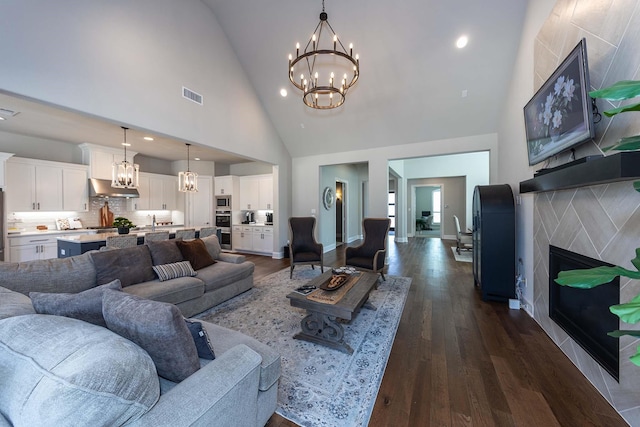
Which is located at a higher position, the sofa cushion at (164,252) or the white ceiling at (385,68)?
the white ceiling at (385,68)

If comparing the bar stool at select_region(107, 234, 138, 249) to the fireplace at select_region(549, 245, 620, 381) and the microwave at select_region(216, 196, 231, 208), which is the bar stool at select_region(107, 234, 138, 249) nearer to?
the microwave at select_region(216, 196, 231, 208)

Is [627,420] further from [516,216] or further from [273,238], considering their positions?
[273,238]

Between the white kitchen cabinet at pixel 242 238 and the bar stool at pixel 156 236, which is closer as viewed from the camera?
the bar stool at pixel 156 236

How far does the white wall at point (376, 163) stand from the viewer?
464 centimetres

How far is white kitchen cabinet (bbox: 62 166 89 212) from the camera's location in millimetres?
4980

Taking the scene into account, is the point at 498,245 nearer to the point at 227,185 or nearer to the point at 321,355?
the point at 321,355

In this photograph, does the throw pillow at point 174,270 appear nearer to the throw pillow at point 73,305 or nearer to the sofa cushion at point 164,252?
the sofa cushion at point 164,252

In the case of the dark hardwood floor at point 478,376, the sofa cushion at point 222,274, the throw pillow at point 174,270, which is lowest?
the dark hardwood floor at point 478,376

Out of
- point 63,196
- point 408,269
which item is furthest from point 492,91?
point 63,196

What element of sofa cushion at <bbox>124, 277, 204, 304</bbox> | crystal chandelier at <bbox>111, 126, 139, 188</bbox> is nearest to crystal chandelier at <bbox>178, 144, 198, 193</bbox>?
crystal chandelier at <bbox>111, 126, 139, 188</bbox>

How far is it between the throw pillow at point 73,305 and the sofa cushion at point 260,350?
21.5 inches

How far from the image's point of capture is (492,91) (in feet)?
12.9

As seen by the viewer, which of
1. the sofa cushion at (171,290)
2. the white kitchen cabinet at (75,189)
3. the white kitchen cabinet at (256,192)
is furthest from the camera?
the white kitchen cabinet at (256,192)

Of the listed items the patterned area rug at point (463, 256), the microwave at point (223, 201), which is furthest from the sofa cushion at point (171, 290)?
the patterned area rug at point (463, 256)
